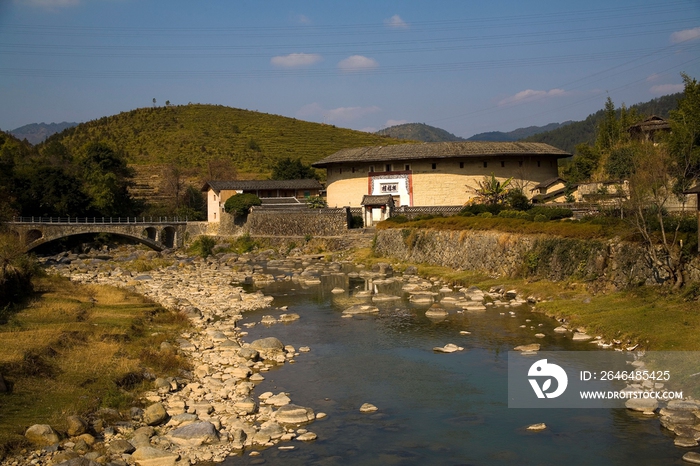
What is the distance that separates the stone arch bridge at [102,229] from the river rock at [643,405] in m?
49.9

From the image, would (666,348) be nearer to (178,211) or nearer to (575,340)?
(575,340)

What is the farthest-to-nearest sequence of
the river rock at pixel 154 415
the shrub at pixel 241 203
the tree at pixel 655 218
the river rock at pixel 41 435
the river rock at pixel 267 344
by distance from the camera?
the shrub at pixel 241 203
the tree at pixel 655 218
the river rock at pixel 267 344
the river rock at pixel 154 415
the river rock at pixel 41 435

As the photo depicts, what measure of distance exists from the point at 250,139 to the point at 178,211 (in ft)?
148

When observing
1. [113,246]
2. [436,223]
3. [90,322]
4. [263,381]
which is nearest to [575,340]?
[263,381]

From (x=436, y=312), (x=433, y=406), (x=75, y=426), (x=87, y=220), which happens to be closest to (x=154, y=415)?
(x=75, y=426)

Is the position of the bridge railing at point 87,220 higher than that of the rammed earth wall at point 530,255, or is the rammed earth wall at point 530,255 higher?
the bridge railing at point 87,220

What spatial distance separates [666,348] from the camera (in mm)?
17359

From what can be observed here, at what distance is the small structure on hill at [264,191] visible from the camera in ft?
206

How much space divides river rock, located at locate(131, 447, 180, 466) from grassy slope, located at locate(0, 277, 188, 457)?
196 centimetres

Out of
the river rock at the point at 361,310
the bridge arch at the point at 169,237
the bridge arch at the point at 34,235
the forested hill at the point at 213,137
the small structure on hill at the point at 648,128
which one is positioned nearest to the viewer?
the river rock at the point at 361,310

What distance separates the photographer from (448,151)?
54.9m

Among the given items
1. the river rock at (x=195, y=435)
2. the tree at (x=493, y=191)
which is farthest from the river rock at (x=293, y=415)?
the tree at (x=493, y=191)

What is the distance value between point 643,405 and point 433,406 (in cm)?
470

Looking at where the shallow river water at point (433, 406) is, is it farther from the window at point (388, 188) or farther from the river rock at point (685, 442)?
the window at point (388, 188)
